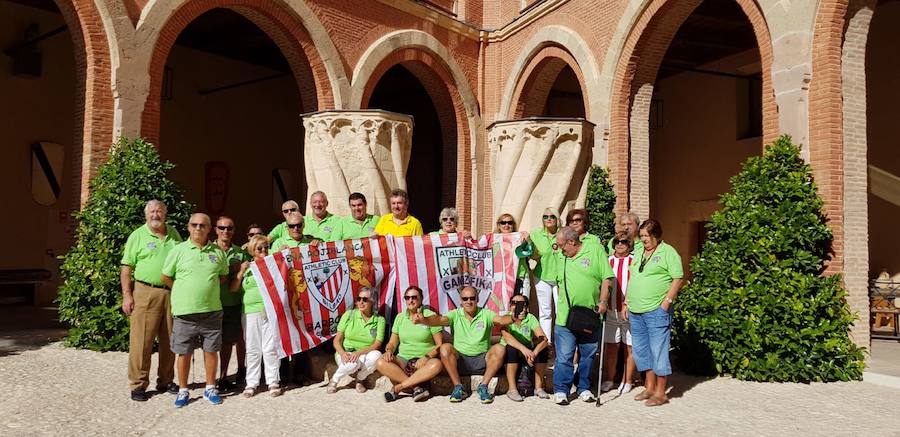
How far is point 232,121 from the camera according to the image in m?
18.2

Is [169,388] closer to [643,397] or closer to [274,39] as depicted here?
[643,397]

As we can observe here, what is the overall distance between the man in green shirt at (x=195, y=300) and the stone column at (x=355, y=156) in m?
2.65

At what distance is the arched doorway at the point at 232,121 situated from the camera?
54.1ft

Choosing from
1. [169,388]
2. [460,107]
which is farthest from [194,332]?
[460,107]

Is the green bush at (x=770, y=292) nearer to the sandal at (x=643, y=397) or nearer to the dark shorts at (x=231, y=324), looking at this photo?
the sandal at (x=643, y=397)

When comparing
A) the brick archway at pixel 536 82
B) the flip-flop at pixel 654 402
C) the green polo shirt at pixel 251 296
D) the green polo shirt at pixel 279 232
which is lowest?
the flip-flop at pixel 654 402

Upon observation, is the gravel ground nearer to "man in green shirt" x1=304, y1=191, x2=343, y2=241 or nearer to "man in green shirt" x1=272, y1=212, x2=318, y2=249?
"man in green shirt" x1=272, y1=212, x2=318, y2=249

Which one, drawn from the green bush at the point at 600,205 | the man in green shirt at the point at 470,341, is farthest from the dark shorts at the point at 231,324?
the green bush at the point at 600,205

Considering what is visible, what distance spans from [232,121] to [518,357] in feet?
46.5

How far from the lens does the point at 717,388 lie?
6656 millimetres

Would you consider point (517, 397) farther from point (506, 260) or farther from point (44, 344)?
point (44, 344)

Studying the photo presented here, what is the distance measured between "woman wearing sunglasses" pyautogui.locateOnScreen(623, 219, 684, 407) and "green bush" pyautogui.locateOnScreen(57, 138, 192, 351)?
549cm

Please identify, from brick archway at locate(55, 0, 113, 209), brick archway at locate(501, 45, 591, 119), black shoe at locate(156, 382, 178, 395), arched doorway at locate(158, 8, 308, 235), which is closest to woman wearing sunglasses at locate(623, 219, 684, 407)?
black shoe at locate(156, 382, 178, 395)

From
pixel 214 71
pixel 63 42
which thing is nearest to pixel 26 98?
pixel 63 42
